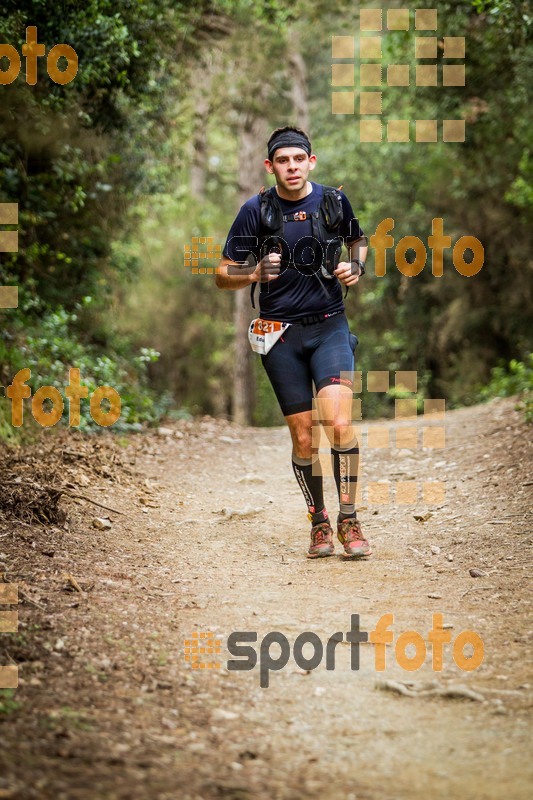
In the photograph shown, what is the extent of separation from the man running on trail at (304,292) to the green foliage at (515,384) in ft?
14.4

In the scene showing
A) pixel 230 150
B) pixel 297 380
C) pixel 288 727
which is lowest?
pixel 288 727

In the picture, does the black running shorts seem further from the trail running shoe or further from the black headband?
the black headband

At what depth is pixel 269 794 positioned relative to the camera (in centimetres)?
271

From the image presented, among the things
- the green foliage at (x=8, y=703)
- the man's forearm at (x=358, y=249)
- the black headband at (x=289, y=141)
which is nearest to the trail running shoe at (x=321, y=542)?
the man's forearm at (x=358, y=249)

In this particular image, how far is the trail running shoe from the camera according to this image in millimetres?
5750

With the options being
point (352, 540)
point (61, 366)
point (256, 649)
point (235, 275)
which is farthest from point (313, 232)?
point (61, 366)

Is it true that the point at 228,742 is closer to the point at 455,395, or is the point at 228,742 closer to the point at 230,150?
the point at 455,395

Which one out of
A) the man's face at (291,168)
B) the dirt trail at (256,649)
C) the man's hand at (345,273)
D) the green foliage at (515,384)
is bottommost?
the dirt trail at (256,649)

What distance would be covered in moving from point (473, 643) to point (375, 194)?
19943 millimetres

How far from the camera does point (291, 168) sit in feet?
18.1

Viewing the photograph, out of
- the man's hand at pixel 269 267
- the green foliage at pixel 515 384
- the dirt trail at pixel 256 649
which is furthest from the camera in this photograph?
the green foliage at pixel 515 384

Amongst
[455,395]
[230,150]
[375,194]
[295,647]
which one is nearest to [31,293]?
[295,647]

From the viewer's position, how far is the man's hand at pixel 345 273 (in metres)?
5.45

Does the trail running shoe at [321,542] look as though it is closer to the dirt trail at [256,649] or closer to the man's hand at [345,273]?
the dirt trail at [256,649]
